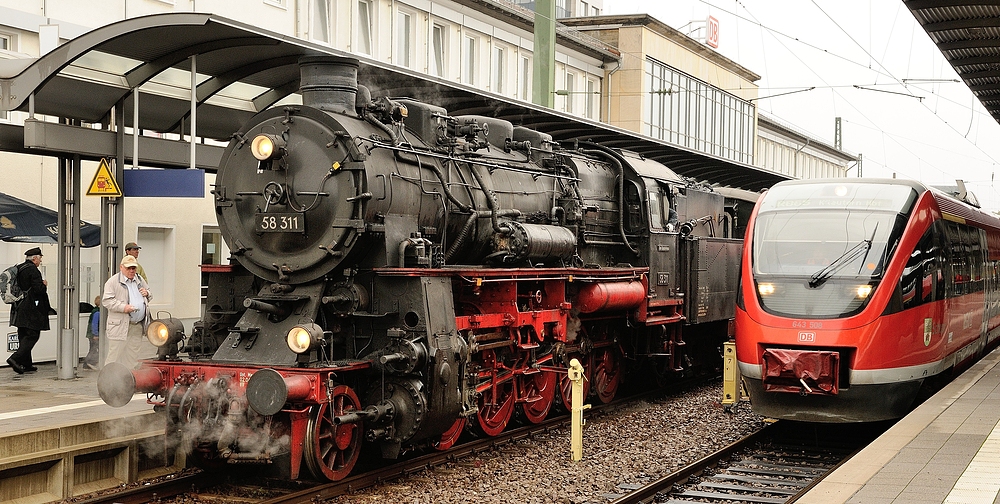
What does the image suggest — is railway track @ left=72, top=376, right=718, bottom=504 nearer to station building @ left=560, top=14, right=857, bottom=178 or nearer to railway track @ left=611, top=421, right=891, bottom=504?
railway track @ left=611, top=421, right=891, bottom=504

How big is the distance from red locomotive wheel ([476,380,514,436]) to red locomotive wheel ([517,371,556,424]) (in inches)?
8.7

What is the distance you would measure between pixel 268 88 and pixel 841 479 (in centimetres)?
951

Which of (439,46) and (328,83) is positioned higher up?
(439,46)

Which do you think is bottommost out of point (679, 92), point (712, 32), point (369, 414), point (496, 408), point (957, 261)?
point (496, 408)

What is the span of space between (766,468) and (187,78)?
8.78 meters

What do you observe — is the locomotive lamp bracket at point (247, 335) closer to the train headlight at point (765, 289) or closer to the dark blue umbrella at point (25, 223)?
the train headlight at point (765, 289)

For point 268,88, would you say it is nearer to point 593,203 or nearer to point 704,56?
point 593,203

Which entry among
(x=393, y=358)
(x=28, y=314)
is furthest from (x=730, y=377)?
(x=28, y=314)

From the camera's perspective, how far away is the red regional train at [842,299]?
32.8 feet

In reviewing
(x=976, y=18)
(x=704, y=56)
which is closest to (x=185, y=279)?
(x=976, y=18)

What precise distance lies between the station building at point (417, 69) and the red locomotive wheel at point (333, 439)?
18.8 feet

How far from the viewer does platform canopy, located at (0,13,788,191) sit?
34.0ft

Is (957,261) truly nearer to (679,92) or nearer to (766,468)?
(766,468)

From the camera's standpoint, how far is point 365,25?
80.2ft
